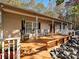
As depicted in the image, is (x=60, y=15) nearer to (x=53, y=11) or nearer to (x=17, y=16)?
(x=53, y=11)

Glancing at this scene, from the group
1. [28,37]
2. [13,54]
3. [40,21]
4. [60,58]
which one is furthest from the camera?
[40,21]

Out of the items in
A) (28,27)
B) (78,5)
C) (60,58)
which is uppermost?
(78,5)

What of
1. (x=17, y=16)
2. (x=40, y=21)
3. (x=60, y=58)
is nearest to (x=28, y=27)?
(x=17, y=16)

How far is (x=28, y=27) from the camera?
17.4 m

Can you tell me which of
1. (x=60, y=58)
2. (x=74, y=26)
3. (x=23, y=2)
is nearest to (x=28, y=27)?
(x=60, y=58)

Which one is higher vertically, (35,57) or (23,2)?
(23,2)

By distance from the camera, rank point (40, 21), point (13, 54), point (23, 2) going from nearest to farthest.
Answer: point (13, 54), point (40, 21), point (23, 2)

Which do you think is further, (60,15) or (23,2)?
(60,15)

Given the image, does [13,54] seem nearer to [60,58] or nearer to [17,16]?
[60,58]

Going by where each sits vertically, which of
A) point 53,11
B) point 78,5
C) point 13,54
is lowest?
point 13,54

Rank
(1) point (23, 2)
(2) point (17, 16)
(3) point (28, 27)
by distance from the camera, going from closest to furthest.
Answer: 1. (2) point (17, 16)
2. (3) point (28, 27)
3. (1) point (23, 2)

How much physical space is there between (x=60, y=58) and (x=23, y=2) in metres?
33.1

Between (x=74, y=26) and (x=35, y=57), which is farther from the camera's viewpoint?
(x=74, y=26)

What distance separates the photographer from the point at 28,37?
1639cm
